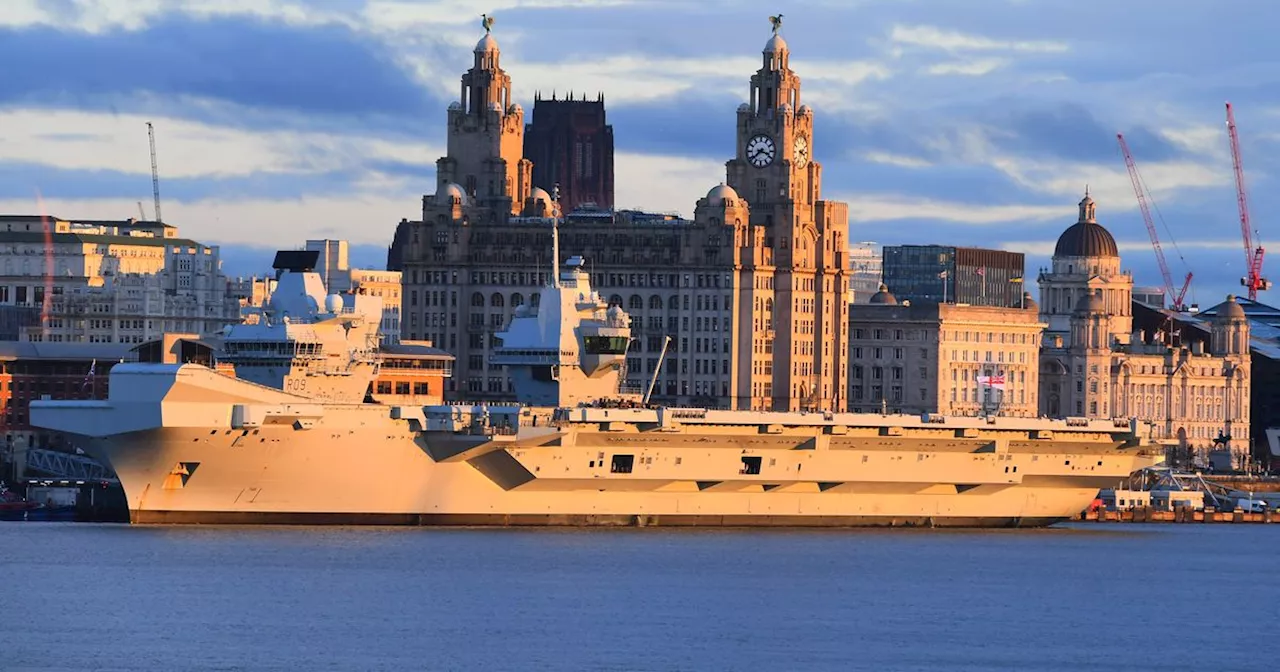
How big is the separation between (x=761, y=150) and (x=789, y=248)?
663cm

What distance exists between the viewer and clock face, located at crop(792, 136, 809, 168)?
6521 inches

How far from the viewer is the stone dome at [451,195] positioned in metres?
160

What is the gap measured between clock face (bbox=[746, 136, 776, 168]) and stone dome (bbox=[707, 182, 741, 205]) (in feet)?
19.7

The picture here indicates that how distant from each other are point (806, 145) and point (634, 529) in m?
57.5

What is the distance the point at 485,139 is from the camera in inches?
6550

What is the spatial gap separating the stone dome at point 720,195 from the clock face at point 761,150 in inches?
237

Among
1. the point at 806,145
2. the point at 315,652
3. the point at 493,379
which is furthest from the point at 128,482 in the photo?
the point at 806,145

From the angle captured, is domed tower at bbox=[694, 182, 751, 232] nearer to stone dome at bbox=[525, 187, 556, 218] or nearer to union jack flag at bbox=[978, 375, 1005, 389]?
stone dome at bbox=[525, 187, 556, 218]

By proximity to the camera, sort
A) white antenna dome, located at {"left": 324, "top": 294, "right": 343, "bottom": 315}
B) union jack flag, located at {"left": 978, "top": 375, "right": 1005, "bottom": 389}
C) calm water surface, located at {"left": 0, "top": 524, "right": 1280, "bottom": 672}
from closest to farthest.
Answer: calm water surface, located at {"left": 0, "top": 524, "right": 1280, "bottom": 672}
white antenna dome, located at {"left": 324, "top": 294, "right": 343, "bottom": 315}
union jack flag, located at {"left": 978, "top": 375, "right": 1005, "bottom": 389}

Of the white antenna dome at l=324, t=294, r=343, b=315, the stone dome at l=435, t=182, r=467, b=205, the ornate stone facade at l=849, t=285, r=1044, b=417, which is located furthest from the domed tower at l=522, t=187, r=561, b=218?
the white antenna dome at l=324, t=294, r=343, b=315

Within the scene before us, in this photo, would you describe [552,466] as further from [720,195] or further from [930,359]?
[930,359]

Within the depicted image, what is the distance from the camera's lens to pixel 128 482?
4124 inches

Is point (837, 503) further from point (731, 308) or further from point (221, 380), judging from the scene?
point (731, 308)

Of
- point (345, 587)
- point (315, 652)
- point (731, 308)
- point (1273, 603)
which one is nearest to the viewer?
point (315, 652)
